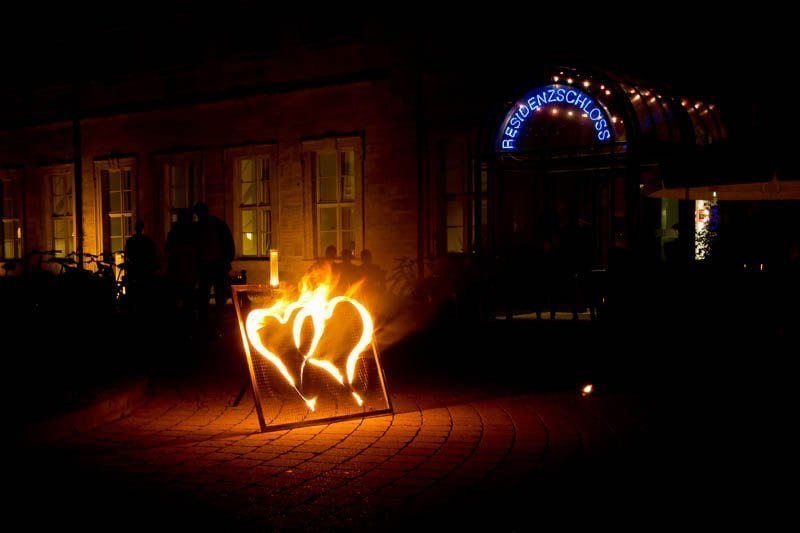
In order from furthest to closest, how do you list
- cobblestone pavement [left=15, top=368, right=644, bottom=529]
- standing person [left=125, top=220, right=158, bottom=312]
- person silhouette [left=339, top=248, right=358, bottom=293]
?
person silhouette [left=339, top=248, right=358, bottom=293] → standing person [left=125, top=220, right=158, bottom=312] → cobblestone pavement [left=15, top=368, right=644, bottom=529]

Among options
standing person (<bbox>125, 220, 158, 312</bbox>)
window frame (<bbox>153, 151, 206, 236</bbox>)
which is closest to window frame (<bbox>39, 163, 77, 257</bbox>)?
window frame (<bbox>153, 151, 206, 236</bbox>)

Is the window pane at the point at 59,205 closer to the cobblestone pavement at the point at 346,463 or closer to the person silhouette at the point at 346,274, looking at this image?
the person silhouette at the point at 346,274

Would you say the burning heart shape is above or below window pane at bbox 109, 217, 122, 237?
below

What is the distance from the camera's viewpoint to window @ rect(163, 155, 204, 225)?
2092 centimetres

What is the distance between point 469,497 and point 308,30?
15.6 meters

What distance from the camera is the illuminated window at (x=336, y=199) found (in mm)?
19172

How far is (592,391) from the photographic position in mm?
8547

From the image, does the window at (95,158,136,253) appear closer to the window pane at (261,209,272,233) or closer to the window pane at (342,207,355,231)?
the window pane at (261,209,272,233)

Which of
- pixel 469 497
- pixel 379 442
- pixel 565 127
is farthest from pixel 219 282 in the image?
pixel 469 497

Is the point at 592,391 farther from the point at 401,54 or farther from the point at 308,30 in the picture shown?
the point at 308,30

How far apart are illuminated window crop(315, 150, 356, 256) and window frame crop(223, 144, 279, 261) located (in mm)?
965

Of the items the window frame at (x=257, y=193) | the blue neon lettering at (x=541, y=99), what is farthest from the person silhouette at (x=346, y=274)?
the window frame at (x=257, y=193)

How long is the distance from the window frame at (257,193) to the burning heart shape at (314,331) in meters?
12.3

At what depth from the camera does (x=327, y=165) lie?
19547 mm
